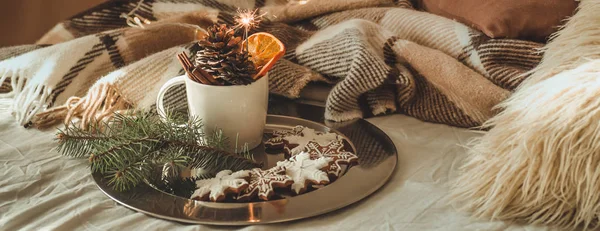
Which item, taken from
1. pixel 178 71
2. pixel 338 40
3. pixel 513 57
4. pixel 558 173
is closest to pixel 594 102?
pixel 558 173

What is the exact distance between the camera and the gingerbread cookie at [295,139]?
0.71m

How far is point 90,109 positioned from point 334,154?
1.17 feet

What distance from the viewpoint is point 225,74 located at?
0.67 meters

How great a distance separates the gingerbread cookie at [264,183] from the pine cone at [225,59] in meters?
0.11

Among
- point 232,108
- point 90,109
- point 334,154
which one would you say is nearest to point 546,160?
point 334,154

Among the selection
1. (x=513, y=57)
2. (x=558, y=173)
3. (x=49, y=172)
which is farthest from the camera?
(x=513, y=57)

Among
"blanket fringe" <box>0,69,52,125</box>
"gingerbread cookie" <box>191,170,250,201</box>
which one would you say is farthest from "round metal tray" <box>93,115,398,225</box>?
"blanket fringe" <box>0,69,52,125</box>

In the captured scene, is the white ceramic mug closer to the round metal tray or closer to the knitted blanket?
the round metal tray

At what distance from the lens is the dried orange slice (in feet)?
2.29

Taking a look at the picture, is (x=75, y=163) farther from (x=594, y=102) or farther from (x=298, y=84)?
(x=594, y=102)

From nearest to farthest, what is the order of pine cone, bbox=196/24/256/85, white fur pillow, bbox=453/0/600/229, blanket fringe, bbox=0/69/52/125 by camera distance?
Answer: white fur pillow, bbox=453/0/600/229 → pine cone, bbox=196/24/256/85 → blanket fringe, bbox=0/69/52/125

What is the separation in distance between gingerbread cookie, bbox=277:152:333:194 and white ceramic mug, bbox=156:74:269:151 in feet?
0.23

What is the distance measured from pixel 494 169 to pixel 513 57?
282mm

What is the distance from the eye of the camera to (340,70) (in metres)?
0.87
